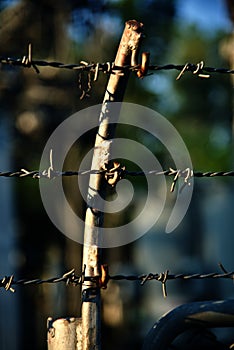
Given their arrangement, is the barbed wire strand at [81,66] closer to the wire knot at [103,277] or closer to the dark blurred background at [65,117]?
the wire knot at [103,277]

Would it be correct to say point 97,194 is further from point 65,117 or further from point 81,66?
point 65,117

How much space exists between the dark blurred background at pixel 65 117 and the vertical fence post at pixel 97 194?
4671 millimetres

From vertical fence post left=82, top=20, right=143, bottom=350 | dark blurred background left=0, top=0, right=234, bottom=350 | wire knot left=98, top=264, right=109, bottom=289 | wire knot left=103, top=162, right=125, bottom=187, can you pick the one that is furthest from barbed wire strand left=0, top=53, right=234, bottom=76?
dark blurred background left=0, top=0, right=234, bottom=350

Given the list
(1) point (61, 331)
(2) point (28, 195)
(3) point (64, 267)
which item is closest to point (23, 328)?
(3) point (64, 267)

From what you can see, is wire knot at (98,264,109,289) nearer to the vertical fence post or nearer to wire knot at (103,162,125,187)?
the vertical fence post

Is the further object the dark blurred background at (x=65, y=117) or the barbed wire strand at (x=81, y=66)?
the dark blurred background at (x=65, y=117)

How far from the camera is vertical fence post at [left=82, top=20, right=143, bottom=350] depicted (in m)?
2.06

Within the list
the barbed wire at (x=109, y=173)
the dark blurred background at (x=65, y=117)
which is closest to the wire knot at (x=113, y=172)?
the barbed wire at (x=109, y=173)

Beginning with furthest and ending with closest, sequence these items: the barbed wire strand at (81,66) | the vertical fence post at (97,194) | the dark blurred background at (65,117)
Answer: the dark blurred background at (65,117), the vertical fence post at (97,194), the barbed wire strand at (81,66)

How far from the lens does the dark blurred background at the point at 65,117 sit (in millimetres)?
8094

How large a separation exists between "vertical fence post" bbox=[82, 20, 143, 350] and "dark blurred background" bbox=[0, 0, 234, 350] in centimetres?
467

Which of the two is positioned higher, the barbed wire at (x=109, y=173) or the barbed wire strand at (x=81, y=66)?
the barbed wire strand at (x=81, y=66)

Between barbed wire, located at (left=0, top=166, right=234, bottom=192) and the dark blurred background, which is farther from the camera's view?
the dark blurred background

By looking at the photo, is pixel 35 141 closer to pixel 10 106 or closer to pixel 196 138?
pixel 10 106
